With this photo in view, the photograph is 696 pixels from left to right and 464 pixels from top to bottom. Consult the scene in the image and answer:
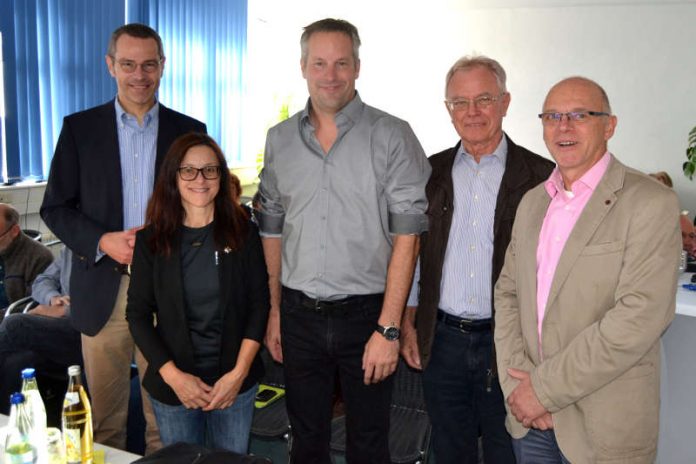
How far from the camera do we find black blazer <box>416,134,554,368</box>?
2.01 m

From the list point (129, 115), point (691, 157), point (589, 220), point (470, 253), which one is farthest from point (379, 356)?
point (691, 157)

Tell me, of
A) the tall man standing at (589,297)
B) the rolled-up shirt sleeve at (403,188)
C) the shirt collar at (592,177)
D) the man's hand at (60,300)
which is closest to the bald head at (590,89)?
the tall man standing at (589,297)

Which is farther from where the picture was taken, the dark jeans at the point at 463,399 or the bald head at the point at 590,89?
the dark jeans at the point at 463,399

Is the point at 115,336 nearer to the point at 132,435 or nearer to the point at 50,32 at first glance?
the point at 132,435

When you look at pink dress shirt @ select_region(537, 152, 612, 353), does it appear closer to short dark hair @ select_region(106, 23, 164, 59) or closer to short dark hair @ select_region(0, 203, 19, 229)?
short dark hair @ select_region(106, 23, 164, 59)

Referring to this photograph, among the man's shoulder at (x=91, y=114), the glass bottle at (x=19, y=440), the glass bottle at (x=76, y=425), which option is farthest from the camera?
the man's shoulder at (x=91, y=114)

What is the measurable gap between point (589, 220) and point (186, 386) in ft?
4.31

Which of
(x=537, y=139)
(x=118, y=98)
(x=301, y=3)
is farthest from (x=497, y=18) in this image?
(x=118, y=98)

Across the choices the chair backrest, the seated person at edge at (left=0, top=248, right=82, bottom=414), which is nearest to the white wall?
the seated person at edge at (left=0, top=248, right=82, bottom=414)

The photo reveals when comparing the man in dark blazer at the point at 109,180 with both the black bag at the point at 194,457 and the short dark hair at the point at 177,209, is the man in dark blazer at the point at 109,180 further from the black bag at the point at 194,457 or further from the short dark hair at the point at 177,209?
the black bag at the point at 194,457

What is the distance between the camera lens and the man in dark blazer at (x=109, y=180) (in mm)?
2297

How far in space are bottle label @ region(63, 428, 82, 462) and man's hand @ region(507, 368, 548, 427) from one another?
46.6 inches

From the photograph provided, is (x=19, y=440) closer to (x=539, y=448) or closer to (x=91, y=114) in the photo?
(x=91, y=114)

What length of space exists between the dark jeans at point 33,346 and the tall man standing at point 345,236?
1533 mm
